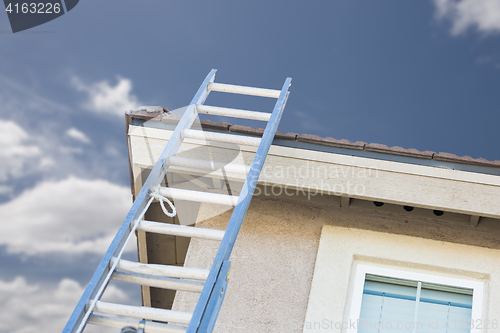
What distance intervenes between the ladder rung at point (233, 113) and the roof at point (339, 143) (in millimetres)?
200

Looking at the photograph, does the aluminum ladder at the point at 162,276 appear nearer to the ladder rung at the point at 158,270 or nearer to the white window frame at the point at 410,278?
the ladder rung at the point at 158,270

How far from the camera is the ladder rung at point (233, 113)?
4262mm

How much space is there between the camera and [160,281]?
9.63 feet

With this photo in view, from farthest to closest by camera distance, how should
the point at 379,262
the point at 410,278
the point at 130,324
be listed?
the point at 379,262
the point at 410,278
the point at 130,324

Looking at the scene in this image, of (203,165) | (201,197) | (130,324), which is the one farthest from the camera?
(203,165)

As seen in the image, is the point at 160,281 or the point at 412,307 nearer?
the point at 160,281

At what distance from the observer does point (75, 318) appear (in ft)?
8.55

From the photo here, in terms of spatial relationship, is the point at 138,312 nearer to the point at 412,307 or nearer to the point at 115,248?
the point at 115,248

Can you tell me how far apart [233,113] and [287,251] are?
142cm

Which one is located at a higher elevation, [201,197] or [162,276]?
[201,197]

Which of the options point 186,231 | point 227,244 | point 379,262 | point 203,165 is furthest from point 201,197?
point 379,262

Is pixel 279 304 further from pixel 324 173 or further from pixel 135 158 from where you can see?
pixel 135 158

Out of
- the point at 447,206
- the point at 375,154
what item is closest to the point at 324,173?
the point at 375,154

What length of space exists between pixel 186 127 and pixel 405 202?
2.13 meters
